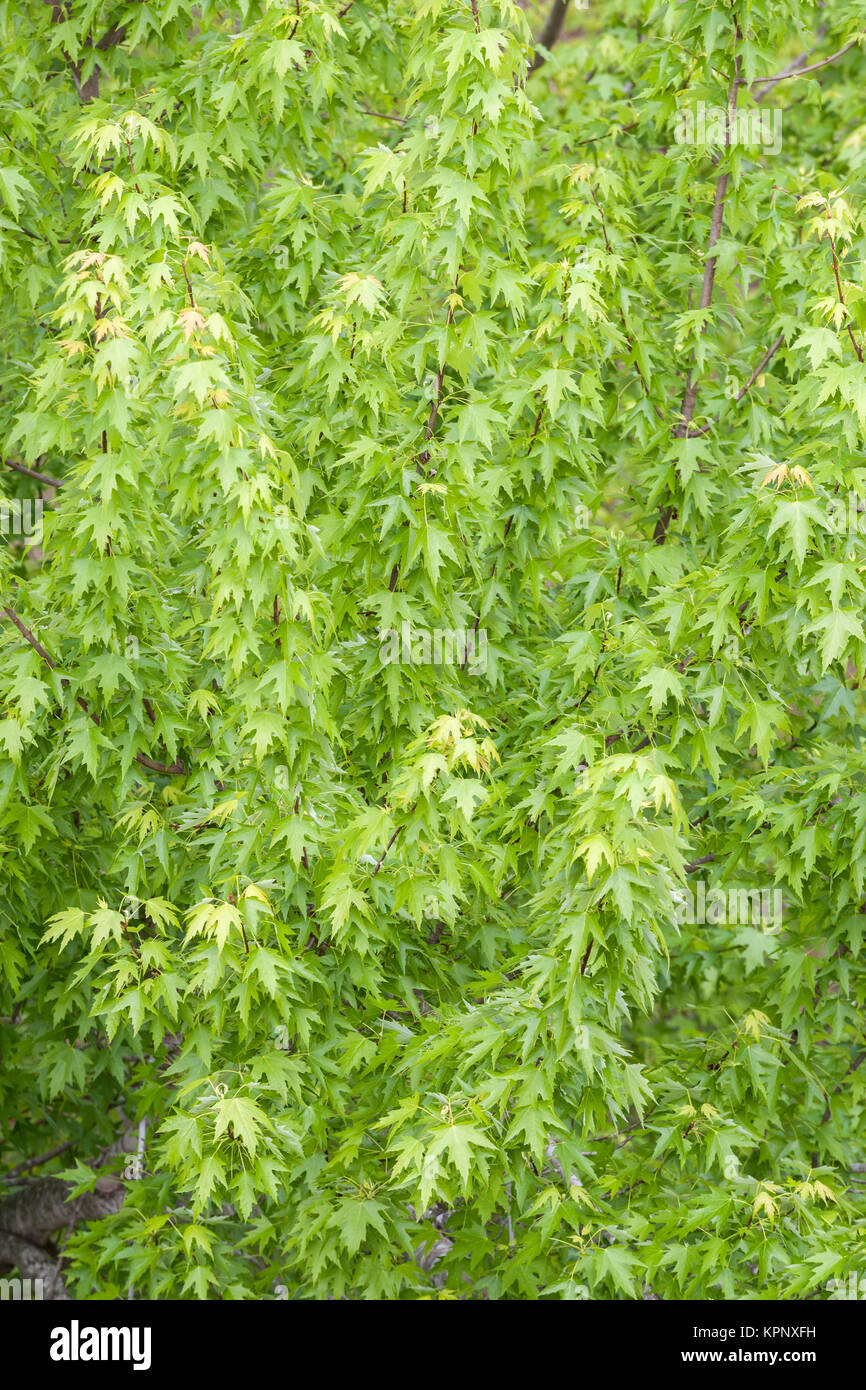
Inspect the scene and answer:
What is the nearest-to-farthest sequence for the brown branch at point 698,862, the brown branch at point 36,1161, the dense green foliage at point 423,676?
the dense green foliage at point 423,676 → the brown branch at point 698,862 → the brown branch at point 36,1161

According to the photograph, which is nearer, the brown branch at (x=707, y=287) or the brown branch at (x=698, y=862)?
the brown branch at (x=698, y=862)

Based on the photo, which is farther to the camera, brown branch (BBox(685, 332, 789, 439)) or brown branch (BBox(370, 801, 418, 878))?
brown branch (BBox(685, 332, 789, 439))

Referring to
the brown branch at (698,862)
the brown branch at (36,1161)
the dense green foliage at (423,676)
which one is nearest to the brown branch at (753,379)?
the dense green foliage at (423,676)

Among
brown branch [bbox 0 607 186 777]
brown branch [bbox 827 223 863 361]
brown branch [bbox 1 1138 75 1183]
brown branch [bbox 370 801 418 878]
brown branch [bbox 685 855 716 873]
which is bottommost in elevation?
brown branch [bbox 1 1138 75 1183]

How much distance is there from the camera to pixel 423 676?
456 centimetres

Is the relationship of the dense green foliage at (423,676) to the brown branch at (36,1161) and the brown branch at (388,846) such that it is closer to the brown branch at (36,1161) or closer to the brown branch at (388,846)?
the brown branch at (388,846)

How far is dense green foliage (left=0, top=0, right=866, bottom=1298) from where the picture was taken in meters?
3.97

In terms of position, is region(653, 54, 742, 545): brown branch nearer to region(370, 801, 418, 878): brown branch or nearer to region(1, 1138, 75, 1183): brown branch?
region(370, 801, 418, 878): brown branch

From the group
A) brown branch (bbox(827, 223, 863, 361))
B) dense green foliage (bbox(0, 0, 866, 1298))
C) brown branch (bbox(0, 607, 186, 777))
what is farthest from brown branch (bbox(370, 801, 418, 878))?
brown branch (bbox(827, 223, 863, 361))

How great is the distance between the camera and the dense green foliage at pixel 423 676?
3971 millimetres

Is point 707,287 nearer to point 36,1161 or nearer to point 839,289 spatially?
point 839,289

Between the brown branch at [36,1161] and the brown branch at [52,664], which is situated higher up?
the brown branch at [52,664]

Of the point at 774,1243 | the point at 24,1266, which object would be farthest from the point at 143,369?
the point at 24,1266

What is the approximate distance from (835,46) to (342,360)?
5.32m
